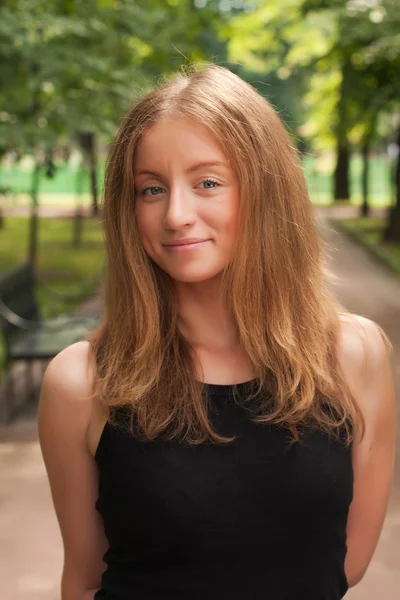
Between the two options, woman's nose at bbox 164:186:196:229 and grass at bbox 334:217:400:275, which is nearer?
woman's nose at bbox 164:186:196:229

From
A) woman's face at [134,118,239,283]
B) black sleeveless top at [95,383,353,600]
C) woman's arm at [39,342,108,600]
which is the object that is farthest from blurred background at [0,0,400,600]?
black sleeveless top at [95,383,353,600]

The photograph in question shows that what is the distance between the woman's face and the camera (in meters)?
1.84

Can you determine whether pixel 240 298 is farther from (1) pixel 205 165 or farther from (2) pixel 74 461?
(2) pixel 74 461

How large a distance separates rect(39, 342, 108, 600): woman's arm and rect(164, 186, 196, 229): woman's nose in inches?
14.1

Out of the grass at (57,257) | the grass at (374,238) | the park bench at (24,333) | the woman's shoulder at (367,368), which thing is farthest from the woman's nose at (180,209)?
the grass at (374,238)

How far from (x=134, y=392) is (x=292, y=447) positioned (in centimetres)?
33

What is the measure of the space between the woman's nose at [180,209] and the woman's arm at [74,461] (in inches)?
14.1

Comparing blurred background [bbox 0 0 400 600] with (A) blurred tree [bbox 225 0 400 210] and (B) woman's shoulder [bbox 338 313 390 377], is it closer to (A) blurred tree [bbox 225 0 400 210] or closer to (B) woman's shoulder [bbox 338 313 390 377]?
(A) blurred tree [bbox 225 0 400 210]

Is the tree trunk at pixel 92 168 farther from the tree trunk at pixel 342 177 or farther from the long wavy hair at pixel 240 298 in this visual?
the tree trunk at pixel 342 177

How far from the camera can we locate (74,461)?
1.96 meters

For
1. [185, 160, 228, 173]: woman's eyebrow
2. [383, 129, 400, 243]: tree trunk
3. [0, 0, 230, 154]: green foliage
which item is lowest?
[383, 129, 400, 243]: tree trunk

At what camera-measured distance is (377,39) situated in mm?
13055

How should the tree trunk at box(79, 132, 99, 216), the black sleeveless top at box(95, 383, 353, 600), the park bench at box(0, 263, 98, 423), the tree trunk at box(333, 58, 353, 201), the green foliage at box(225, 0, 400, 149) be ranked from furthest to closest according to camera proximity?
the tree trunk at box(333, 58, 353, 201), the green foliage at box(225, 0, 400, 149), the park bench at box(0, 263, 98, 423), the tree trunk at box(79, 132, 99, 216), the black sleeveless top at box(95, 383, 353, 600)

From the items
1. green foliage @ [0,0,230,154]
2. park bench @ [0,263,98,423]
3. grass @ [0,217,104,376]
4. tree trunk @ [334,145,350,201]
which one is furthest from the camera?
tree trunk @ [334,145,350,201]
